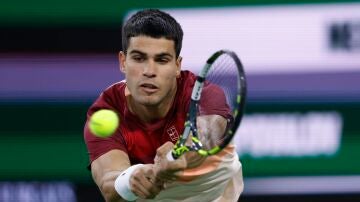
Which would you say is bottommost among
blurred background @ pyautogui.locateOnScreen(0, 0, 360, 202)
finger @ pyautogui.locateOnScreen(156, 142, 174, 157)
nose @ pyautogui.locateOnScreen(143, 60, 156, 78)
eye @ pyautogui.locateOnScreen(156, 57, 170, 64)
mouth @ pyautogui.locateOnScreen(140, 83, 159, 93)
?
blurred background @ pyautogui.locateOnScreen(0, 0, 360, 202)

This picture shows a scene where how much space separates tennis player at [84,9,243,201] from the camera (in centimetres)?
462

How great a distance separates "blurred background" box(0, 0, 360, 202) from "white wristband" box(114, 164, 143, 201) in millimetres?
2277

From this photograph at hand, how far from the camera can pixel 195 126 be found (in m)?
4.44

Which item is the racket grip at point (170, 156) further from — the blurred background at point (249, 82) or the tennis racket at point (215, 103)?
the blurred background at point (249, 82)

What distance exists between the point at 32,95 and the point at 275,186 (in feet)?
5.44

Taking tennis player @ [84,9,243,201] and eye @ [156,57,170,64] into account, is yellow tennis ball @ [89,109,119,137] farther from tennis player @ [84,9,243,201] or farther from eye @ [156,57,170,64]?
eye @ [156,57,170,64]

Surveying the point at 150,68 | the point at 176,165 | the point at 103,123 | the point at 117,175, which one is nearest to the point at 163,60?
the point at 150,68

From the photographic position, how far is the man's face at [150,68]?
4.66 metres

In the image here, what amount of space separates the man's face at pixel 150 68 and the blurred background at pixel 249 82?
1.90m

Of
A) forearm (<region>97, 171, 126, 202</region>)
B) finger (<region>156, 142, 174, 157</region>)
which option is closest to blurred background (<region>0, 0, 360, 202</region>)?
forearm (<region>97, 171, 126, 202</region>)

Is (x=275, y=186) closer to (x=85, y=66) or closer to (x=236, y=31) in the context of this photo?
(x=236, y=31)

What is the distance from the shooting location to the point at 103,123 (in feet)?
14.6

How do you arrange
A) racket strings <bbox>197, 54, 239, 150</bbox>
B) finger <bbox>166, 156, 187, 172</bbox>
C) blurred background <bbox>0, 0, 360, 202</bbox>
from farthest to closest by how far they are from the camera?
blurred background <bbox>0, 0, 360, 202</bbox> → racket strings <bbox>197, 54, 239, 150</bbox> → finger <bbox>166, 156, 187, 172</bbox>

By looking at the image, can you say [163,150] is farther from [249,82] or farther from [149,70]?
[249,82]
